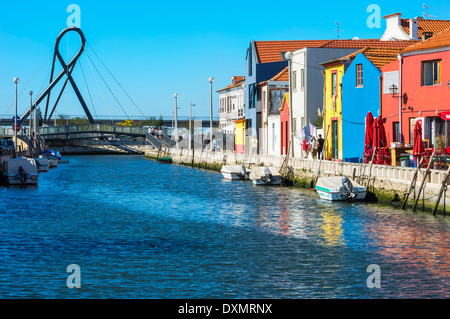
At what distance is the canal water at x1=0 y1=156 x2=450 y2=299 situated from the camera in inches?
750

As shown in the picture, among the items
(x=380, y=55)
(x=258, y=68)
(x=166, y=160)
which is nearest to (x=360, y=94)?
(x=380, y=55)

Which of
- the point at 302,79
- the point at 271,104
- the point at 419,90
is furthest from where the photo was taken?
the point at 271,104

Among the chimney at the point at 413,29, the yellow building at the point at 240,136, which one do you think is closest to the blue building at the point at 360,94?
the chimney at the point at 413,29

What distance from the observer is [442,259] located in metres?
22.3

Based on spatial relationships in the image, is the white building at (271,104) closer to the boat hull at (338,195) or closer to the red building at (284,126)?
the red building at (284,126)

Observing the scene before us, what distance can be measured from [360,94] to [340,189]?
38.4ft

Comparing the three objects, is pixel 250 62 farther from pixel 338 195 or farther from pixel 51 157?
pixel 338 195

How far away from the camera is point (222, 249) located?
25.0 meters

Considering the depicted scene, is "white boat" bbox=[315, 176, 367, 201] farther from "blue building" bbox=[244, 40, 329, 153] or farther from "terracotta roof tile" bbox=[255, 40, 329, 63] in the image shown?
"terracotta roof tile" bbox=[255, 40, 329, 63]

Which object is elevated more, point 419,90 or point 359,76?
point 359,76

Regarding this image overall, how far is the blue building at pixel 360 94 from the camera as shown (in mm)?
47312

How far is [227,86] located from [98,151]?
37659 millimetres
